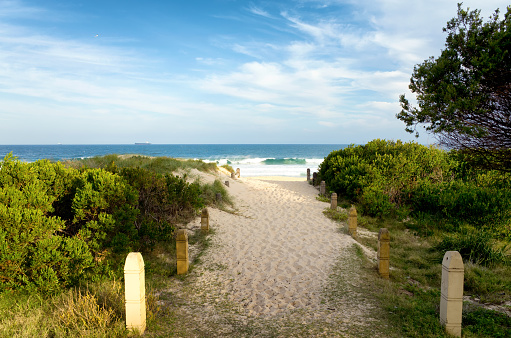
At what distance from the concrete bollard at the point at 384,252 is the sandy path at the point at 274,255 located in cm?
108

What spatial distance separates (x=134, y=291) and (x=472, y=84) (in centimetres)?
526

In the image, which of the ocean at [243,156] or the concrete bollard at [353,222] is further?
the ocean at [243,156]

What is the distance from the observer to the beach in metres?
4.79

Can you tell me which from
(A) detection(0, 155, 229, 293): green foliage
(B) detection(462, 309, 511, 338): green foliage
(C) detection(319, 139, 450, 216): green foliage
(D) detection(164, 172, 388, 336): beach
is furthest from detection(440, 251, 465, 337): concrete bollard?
(C) detection(319, 139, 450, 216): green foliage

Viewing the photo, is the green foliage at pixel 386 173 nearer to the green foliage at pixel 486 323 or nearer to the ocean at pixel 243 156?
the green foliage at pixel 486 323

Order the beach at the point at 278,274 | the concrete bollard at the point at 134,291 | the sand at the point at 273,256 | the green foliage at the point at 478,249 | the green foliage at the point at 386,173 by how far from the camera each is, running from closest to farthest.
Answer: the concrete bollard at the point at 134,291, the beach at the point at 278,274, the sand at the point at 273,256, the green foliage at the point at 478,249, the green foliage at the point at 386,173

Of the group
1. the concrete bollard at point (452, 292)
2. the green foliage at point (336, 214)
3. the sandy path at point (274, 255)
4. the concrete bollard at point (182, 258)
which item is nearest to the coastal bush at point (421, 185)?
the green foliage at point (336, 214)

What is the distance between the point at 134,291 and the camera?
3.85 metres

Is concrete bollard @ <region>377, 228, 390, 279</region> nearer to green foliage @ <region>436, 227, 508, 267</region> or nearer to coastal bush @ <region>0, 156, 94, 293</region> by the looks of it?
green foliage @ <region>436, 227, 508, 267</region>

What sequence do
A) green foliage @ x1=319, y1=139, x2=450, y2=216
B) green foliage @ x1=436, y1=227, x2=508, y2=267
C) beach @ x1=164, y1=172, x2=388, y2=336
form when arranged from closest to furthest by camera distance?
beach @ x1=164, y1=172, x2=388, y2=336 → green foliage @ x1=436, y1=227, x2=508, y2=267 → green foliage @ x1=319, y1=139, x2=450, y2=216

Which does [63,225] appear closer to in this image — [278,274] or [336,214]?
[278,274]

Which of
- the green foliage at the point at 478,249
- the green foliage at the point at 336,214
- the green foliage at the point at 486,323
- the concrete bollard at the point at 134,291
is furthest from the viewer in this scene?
the green foliage at the point at 336,214

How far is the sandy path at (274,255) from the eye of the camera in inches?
215

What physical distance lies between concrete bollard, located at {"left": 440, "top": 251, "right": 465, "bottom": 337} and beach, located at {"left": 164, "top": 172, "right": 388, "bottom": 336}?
1050mm
